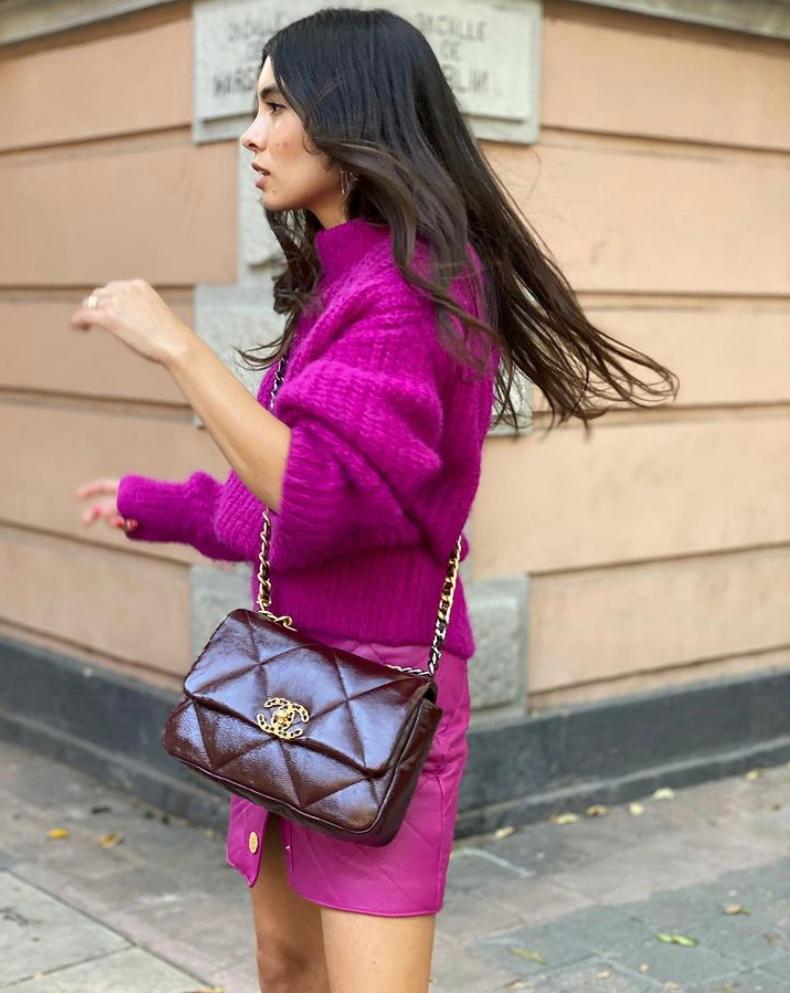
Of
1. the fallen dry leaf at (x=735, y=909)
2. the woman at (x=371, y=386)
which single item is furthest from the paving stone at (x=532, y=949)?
the woman at (x=371, y=386)

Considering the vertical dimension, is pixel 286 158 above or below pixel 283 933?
above

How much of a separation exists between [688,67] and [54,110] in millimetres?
2299

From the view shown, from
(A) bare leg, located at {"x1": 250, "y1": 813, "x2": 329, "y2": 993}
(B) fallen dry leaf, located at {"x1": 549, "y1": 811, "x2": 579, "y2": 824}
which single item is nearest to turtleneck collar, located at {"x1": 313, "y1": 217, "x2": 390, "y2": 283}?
(A) bare leg, located at {"x1": 250, "y1": 813, "x2": 329, "y2": 993}

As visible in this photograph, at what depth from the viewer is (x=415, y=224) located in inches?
86.5

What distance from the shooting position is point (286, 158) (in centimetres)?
230

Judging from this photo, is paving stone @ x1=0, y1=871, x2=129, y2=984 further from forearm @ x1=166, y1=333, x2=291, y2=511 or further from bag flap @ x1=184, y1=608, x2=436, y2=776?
→ forearm @ x1=166, y1=333, x2=291, y2=511

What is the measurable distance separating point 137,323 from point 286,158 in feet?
1.21

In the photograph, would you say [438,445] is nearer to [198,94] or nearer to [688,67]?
[198,94]

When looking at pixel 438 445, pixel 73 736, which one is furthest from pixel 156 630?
pixel 438 445

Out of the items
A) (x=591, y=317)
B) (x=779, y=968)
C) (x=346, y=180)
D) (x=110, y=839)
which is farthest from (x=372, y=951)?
(x=591, y=317)

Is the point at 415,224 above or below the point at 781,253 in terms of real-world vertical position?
below

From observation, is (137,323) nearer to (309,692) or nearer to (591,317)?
(309,692)

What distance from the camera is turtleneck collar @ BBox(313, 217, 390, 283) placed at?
2316mm

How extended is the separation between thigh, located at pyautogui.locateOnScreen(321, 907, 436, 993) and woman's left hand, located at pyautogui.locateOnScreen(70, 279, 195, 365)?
0.86 m
